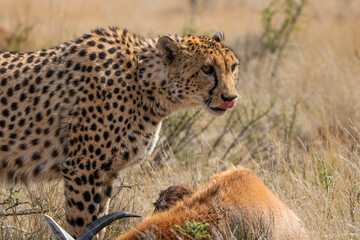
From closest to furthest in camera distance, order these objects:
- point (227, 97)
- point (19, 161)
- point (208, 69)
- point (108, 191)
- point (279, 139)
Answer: point (227, 97) → point (208, 69) → point (19, 161) → point (108, 191) → point (279, 139)

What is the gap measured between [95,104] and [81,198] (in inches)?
28.1

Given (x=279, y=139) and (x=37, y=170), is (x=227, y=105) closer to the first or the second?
(x=37, y=170)

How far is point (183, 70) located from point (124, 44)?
0.60m

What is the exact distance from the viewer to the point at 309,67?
33.4ft

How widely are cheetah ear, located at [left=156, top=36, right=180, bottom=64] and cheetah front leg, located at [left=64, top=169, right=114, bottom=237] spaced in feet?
3.34

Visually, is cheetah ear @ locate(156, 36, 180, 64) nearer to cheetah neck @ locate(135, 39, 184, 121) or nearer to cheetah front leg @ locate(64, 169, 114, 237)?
cheetah neck @ locate(135, 39, 184, 121)

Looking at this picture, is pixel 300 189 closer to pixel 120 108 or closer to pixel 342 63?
pixel 120 108

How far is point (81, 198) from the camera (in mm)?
4730

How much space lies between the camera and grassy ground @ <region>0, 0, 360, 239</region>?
16.4 ft

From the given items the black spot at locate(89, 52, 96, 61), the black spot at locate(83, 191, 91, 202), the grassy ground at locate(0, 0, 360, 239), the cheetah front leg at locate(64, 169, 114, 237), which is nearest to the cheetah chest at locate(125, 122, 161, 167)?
the cheetah front leg at locate(64, 169, 114, 237)

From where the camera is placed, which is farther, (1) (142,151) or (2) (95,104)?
(1) (142,151)

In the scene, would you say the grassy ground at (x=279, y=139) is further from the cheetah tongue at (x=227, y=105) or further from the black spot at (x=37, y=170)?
the cheetah tongue at (x=227, y=105)

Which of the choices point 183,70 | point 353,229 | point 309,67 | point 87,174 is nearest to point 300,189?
point 353,229

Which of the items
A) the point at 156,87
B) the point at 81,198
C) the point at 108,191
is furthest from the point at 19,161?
the point at 156,87
